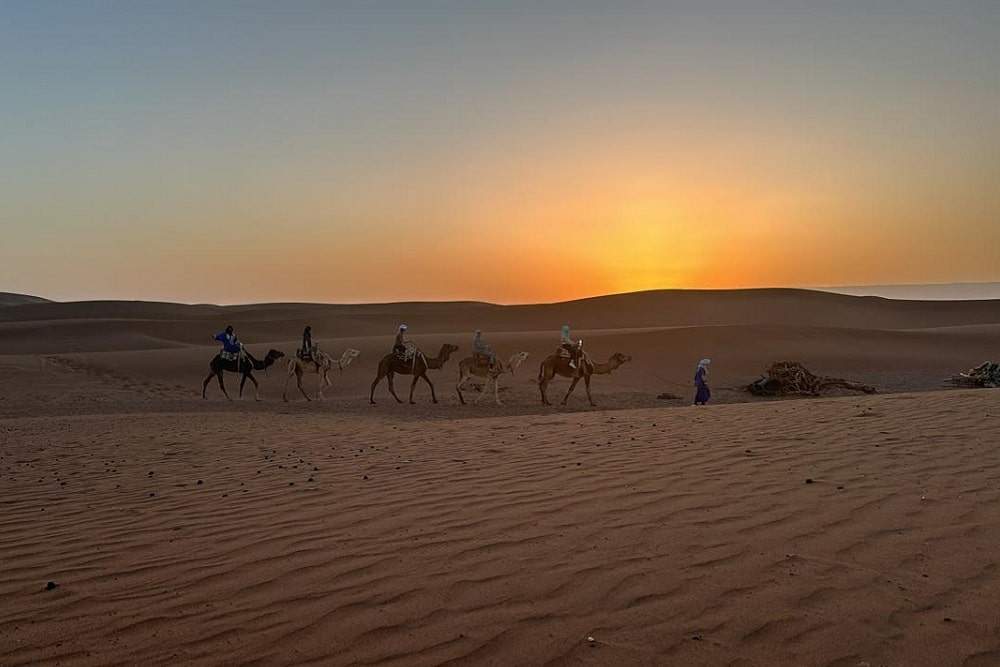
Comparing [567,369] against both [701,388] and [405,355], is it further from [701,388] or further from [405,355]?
[405,355]

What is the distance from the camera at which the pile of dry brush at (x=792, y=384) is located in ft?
71.5

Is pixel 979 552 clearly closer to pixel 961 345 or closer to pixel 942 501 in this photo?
pixel 942 501

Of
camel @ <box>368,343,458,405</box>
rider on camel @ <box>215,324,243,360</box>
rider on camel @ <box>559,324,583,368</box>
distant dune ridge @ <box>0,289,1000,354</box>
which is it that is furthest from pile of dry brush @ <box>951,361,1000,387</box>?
distant dune ridge @ <box>0,289,1000,354</box>

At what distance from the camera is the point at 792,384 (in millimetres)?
21859

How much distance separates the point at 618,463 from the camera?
318 inches

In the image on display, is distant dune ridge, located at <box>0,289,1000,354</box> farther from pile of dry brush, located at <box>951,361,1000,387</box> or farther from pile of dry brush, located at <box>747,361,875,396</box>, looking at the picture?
pile of dry brush, located at <box>747,361,875,396</box>

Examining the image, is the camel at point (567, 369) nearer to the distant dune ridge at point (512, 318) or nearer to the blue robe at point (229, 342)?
the blue robe at point (229, 342)

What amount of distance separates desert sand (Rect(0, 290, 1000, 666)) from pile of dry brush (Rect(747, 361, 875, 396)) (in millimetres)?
8784

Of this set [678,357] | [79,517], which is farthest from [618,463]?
[678,357]

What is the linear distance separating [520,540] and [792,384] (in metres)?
18.3

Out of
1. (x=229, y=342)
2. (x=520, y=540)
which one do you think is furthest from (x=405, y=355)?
(x=520, y=540)

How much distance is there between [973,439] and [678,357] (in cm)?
2450

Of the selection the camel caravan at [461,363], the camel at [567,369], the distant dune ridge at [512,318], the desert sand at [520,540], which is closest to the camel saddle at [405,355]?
the camel caravan at [461,363]

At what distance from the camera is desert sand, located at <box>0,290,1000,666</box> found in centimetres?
388
